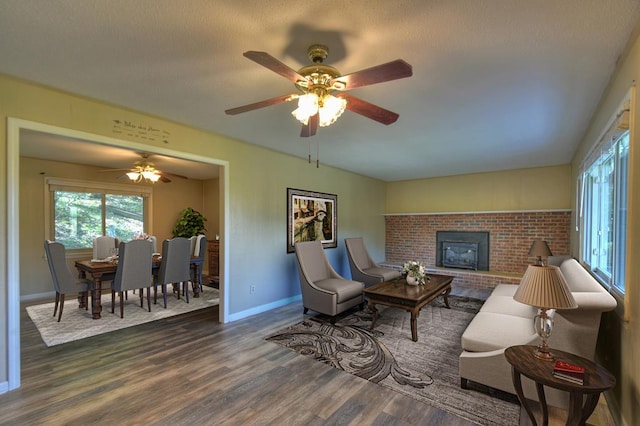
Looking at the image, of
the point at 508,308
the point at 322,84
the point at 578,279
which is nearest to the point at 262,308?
the point at 508,308

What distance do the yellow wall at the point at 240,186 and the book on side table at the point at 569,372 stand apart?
132 inches

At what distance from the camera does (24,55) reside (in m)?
1.96

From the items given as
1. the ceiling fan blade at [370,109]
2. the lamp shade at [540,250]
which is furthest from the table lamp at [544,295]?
the lamp shade at [540,250]

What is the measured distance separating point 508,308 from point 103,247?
6187 mm

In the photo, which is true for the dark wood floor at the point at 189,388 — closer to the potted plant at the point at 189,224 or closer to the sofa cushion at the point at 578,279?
the sofa cushion at the point at 578,279

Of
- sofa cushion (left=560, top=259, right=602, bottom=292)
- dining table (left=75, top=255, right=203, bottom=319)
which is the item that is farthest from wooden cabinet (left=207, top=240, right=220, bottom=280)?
sofa cushion (left=560, top=259, right=602, bottom=292)

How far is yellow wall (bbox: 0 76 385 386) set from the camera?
234cm

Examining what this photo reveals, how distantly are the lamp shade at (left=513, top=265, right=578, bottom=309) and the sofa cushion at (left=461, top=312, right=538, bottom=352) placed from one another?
55 centimetres

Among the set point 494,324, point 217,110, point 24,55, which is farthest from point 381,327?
point 24,55

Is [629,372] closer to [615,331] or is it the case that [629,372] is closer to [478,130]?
[615,331]

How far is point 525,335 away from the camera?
7.82 feet

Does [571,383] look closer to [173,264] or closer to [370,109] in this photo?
[370,109]

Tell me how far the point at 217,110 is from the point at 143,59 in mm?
961

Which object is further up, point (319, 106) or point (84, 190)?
point (319, 106)
